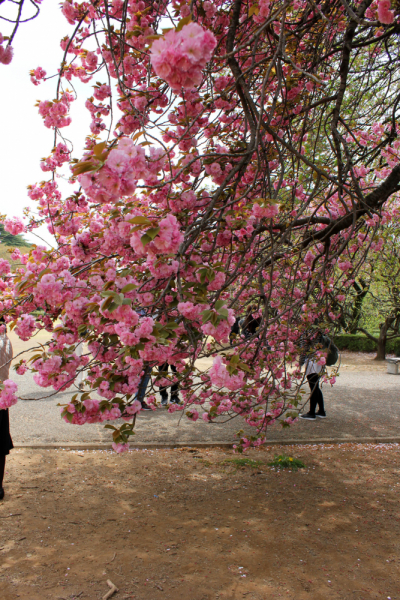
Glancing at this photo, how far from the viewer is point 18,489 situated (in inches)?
172

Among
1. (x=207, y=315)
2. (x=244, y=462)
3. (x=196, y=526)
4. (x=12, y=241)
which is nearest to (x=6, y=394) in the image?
(x=207, y=315)

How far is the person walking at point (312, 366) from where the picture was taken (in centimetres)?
463

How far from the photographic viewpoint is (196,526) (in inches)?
147

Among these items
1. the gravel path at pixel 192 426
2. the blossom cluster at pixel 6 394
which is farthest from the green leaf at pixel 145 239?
the gravel path at pixel 192 426

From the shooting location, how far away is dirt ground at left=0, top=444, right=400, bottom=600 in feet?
9.58

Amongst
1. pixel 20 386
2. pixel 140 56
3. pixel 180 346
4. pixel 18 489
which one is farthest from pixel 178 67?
pixel 20 386

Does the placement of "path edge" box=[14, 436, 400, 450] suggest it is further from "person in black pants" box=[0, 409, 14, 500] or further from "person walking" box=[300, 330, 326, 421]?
"person in black pants" box=[0, 409, 14, 500]

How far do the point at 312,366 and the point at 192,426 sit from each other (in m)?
1.97

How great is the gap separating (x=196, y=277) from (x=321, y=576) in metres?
2.24

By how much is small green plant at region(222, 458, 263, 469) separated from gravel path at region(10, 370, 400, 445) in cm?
71

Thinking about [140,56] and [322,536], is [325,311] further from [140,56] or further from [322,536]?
[140,56]

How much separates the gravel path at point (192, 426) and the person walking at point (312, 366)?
0.18 metres

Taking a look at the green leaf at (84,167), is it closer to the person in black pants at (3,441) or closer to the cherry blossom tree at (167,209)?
the cherry blossom tree at (167,209)

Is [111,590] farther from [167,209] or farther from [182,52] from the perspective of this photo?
[182,52]
